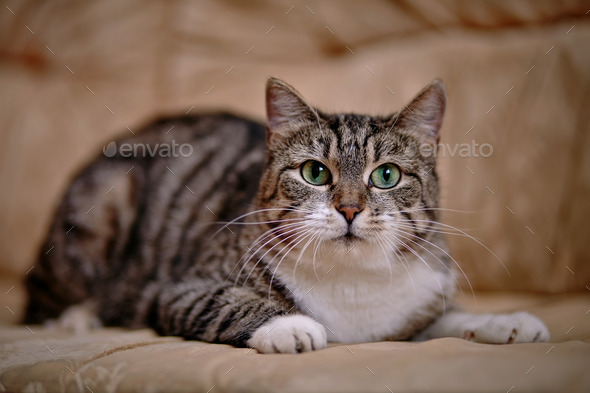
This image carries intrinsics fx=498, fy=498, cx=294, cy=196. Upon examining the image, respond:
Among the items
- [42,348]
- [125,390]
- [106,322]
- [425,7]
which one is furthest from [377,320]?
[425,7]

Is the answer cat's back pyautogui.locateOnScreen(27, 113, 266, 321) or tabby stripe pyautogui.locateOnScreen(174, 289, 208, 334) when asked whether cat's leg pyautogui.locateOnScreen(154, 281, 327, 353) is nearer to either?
tabby stripe pyautogui.locateOnScreen(174, 289, 208, 334)

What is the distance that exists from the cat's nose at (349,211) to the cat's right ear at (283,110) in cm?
35

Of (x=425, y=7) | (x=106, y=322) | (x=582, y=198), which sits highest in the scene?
(x=425, y=7)

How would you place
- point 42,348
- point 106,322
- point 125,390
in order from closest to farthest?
1. point 125,390
2. point 42,348
3. point 106,322

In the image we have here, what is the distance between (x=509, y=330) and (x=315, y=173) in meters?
0.69

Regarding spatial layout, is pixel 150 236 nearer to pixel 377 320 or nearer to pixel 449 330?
pixel 377 320

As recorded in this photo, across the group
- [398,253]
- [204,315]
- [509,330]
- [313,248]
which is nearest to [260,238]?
[313,248]

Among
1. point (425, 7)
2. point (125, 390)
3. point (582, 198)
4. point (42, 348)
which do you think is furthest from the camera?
point (425, 7)

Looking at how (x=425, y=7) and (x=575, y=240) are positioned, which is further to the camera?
(x=425, y=7)

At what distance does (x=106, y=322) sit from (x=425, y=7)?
2065 mm

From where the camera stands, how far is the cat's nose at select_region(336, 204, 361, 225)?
132 centimetres

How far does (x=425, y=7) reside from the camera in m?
2.47

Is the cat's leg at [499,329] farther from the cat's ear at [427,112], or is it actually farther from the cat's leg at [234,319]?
the cat's ear at [427,112]

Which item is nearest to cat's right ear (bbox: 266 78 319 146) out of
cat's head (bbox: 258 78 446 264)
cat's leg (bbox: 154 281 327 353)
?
cat's head (bbox: 258 78 446 264)
